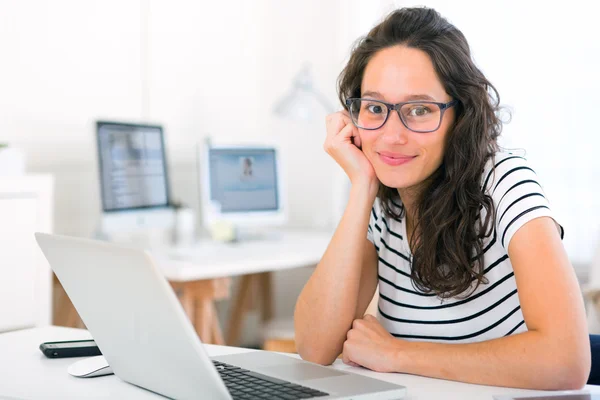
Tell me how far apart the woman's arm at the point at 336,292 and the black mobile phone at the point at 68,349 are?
1.34 ft

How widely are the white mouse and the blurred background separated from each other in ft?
4.40

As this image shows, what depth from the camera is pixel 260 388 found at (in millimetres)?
1007

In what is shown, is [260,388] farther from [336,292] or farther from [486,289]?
[486,289]

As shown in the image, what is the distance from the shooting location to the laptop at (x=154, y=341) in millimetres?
875

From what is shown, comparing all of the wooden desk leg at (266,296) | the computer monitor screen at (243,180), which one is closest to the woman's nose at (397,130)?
the computer monitor screen at (243,180)

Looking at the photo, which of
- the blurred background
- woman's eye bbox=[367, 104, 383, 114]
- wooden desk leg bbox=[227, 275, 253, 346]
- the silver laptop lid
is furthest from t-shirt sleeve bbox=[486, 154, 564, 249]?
wooden desk leg bbox=[227, 275, 253, 346]

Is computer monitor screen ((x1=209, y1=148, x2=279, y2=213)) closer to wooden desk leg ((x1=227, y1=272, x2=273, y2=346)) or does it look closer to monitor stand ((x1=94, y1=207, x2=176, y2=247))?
monitor stand ((x1=94, y1=207, x2=176, y2=247))

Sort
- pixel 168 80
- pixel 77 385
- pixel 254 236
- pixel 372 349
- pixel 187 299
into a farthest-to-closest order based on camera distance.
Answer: pixel 168 80 → pixel 254 236 → pixel 187 299 → pixel 372 349 → pixel 77 385

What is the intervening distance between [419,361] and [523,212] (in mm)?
315

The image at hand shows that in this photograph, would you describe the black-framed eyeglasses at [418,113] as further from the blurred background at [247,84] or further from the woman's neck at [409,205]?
the blurred background at [247,84]

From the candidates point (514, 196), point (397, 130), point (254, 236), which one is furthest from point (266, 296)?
point (514, 196)

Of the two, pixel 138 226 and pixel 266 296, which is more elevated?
pixel 138 226

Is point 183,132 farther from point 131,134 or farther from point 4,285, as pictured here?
point 4,285

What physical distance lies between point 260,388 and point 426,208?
61 cm
